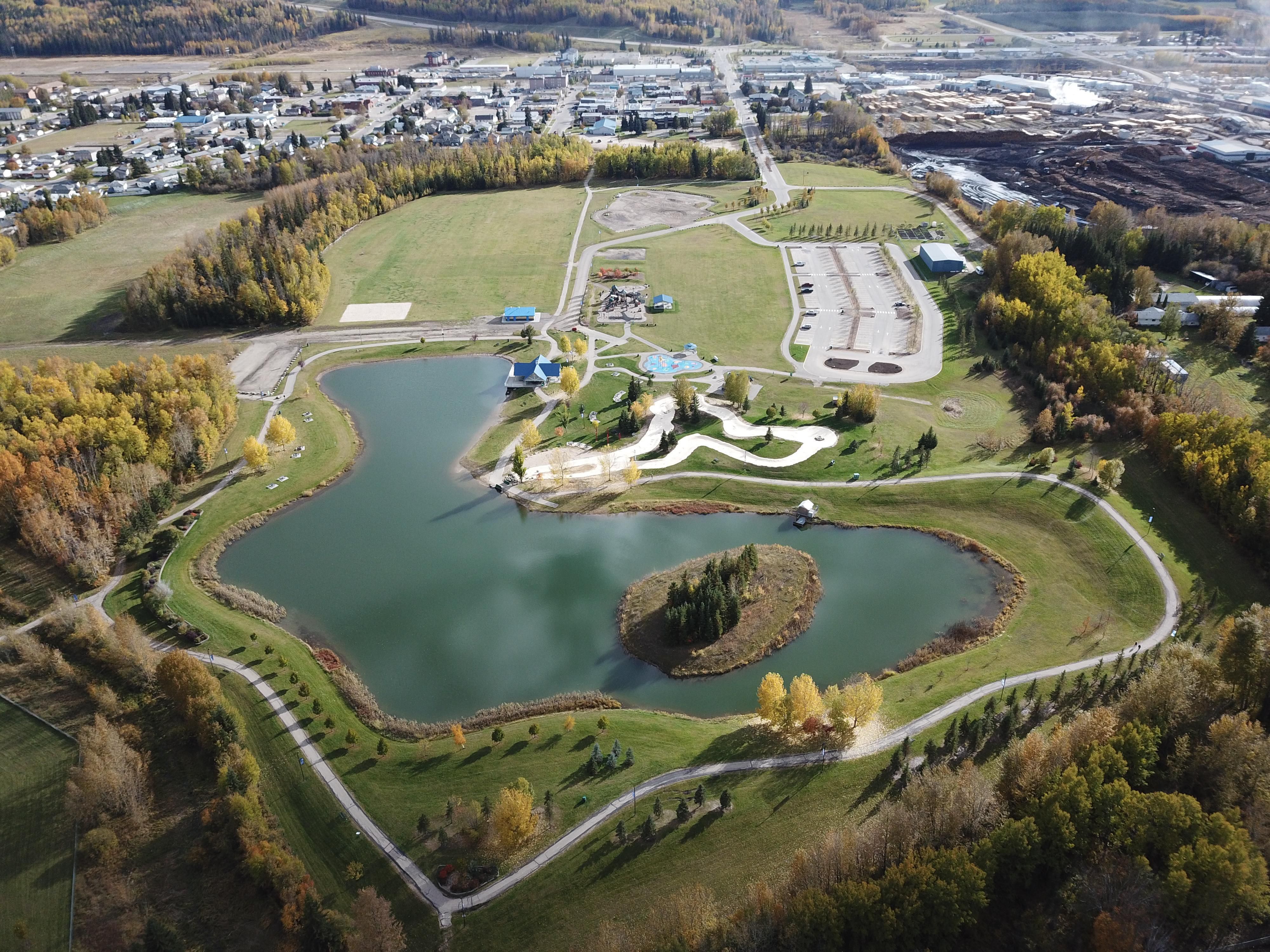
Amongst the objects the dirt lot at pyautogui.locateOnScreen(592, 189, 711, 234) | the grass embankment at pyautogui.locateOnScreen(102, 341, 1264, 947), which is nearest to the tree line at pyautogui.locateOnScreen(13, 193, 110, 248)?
the dirt lot at pyautogui.locateOnScreen(592, 189, 711, 234)

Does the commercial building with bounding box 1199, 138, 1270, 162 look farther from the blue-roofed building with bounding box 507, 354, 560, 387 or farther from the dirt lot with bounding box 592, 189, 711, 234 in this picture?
the blue-roofed building with bounding box 507, 354, 560, 387

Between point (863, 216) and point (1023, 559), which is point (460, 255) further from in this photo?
point (1023, 559)

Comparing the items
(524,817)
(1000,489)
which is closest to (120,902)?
(524,817)

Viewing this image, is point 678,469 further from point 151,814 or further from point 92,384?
point 92,384

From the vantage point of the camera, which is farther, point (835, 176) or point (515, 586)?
point (835, 176)

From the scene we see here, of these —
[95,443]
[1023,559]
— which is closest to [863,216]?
[1023,559]

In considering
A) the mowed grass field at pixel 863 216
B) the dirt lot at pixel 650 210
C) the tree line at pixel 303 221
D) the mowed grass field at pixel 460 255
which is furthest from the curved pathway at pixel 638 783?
the dirt lot at pixel 650 210
